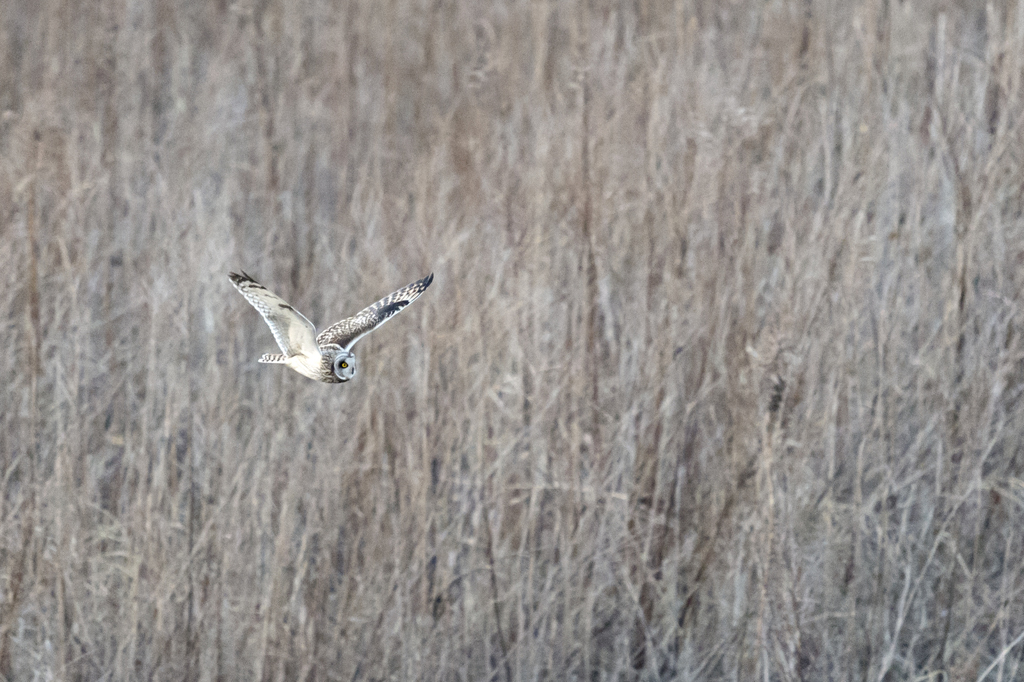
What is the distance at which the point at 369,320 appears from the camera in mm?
1472

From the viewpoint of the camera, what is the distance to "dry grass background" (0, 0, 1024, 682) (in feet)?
7.85

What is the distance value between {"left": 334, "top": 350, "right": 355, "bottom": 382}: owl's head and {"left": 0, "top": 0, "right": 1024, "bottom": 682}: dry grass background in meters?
0.97

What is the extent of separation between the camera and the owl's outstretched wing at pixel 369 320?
56.1 inches

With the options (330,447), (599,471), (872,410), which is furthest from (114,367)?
(872,410)

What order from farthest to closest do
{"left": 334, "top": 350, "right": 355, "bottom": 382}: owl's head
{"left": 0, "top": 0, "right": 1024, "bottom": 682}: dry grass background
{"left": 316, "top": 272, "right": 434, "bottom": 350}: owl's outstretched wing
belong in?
{"left": 0, "top": 0, "right": 1024, "bottom": 682}: dry grass background → {"left": 316, "top": 272, "right": 434, "bottom": 350}: owl's outstretched wing → {"left": 334, "top": 350, "right": 355, "bottom": 382}: owl's head

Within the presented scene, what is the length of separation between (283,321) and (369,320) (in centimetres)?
17

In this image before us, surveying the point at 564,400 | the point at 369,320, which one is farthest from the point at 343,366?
the point at 564,400

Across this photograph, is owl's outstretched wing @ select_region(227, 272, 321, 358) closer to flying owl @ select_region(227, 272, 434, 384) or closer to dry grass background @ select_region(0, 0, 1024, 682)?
flying owl @ select_region(227, 272, 434, 384)

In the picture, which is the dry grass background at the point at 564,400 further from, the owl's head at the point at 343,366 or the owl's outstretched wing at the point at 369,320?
the owl's head at the point at 343,366

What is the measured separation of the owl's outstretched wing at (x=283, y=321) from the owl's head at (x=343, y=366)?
1.0 inches

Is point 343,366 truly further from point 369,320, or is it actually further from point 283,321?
point 369,320

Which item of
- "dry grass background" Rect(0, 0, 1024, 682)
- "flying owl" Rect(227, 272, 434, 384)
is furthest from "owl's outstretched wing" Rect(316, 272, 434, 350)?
"dry grass background" Rect(0, 0, 1024, 682)

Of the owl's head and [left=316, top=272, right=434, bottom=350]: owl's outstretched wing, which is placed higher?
[left=316, top=272, right=434, bottom=350]: owl's outstretched wing

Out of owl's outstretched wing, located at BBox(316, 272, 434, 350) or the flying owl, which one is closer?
the flying owl
